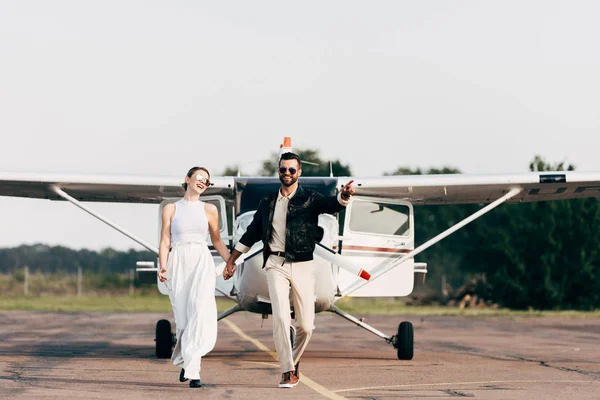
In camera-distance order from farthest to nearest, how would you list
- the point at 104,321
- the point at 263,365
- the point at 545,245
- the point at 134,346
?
the point at 545,245 < the point at 104,321 < the point at 134,346 < the point at 263,365

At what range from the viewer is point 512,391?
9.07 m

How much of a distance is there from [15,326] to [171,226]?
14.3 meters

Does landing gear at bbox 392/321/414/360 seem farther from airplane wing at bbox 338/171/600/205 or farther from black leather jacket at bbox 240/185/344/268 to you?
black leather jacket at bbox 240/185/344/268

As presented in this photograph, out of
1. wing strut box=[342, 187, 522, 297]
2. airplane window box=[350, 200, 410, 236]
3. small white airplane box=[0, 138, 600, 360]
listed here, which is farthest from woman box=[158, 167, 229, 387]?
airplane window box=[350, 200, 410, 236]

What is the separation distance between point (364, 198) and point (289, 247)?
5563mm

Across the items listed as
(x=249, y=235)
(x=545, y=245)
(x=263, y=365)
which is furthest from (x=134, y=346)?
(x=545, y=245)

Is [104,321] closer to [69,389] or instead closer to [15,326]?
[15,326]

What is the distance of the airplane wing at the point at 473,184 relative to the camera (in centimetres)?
1458

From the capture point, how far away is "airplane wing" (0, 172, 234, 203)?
47.2 feet

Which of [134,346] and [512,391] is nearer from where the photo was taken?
[512,391]

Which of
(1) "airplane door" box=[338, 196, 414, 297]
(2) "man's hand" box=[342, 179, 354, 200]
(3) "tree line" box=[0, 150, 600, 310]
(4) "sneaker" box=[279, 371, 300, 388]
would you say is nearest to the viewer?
(2) "man's hand" box=[342, 179, 354, 200]

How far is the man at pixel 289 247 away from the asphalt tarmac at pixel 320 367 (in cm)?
53

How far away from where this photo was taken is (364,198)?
1480 cm

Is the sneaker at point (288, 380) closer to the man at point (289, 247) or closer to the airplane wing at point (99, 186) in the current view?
the man at point (289, 247)
